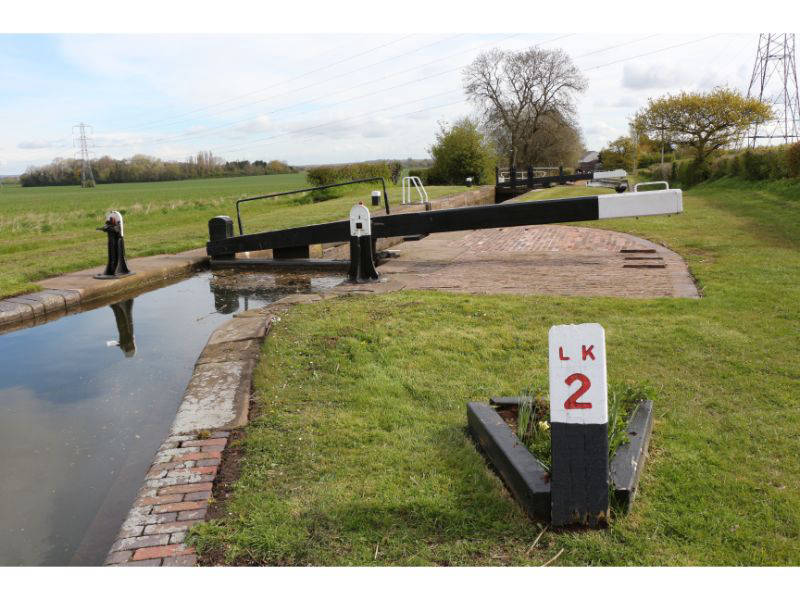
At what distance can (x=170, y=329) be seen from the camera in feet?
20.5

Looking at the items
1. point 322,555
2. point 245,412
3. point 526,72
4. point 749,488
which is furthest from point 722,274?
point 526,72

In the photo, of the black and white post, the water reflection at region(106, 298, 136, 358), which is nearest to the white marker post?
the water reflection at region(106, 298, 136, 358)

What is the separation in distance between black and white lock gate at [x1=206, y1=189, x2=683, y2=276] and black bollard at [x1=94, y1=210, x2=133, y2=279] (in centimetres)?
161

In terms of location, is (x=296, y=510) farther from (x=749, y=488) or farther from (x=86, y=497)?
(x=749, y=488)

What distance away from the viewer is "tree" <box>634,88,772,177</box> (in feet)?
95.6

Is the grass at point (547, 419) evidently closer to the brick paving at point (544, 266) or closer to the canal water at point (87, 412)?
the canal water at point (87, 412)

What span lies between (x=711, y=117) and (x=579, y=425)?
3129 cm

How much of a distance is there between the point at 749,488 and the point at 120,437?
3261 mm

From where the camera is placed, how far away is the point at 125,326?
6.48m

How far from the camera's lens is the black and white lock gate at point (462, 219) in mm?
7504

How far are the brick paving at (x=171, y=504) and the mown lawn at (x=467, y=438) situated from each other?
127 millimetres

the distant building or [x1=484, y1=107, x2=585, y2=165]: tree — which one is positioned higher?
[x1=484, y1=107, x2=585, y2=165]: tree

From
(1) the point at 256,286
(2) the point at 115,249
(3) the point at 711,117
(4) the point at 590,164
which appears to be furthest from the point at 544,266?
(4) the point at 590,164

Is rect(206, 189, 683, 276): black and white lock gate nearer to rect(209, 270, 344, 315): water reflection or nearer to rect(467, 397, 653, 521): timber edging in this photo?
rect(209, 270, 344, 315): water reflection
